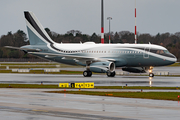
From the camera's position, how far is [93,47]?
Answer: 176 ft

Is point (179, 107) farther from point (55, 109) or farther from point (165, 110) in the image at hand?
point (55, 109)

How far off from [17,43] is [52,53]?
108 metres

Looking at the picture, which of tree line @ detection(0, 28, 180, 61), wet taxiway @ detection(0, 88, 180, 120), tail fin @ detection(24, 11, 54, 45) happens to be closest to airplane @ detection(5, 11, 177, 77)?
tail fin @ detection(24, 11, 54, 45)

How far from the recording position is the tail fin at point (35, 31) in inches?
2247

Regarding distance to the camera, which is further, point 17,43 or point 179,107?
point 17,43

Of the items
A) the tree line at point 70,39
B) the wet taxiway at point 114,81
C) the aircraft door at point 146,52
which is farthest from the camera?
the tree line at point 70,39

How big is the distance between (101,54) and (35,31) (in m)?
12.9

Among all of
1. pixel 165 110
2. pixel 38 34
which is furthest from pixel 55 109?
pixel 38 34

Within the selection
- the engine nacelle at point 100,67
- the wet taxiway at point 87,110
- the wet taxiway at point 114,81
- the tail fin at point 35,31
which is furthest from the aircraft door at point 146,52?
the wet taxiway at point 87,110

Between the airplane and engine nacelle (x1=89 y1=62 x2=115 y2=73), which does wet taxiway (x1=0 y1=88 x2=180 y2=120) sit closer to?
engine nacelle (x1=89 y1=62 x2=115 y2=73)

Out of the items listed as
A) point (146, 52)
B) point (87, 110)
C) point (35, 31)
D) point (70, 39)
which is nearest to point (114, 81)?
point (146, 52)

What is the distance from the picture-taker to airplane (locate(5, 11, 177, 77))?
164 ft

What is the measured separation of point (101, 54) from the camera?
2073 inches

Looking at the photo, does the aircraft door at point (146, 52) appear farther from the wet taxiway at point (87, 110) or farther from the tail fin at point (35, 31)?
the wet taxiway at point (87, 110)
